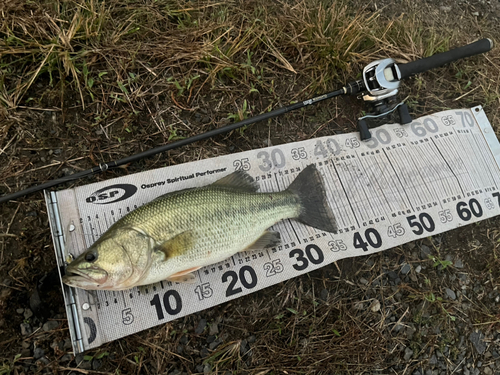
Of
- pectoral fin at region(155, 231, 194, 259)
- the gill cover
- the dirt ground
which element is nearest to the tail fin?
the dirt ground

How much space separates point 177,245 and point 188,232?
12 cm

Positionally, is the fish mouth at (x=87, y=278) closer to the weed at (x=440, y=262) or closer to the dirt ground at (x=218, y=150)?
the dirt ground at (x=218, y=150)

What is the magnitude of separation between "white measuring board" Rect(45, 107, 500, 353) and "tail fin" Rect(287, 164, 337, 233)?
142 mm

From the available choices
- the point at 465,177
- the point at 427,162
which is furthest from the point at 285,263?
the point at 465,177

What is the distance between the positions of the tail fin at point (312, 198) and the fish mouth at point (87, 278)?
1665 mm

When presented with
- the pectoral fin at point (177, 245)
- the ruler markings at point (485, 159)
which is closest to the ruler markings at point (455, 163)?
the ruler markings at point (485, 159)

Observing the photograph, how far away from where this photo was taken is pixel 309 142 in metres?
3.31

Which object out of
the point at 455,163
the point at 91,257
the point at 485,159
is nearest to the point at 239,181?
the point at 91,257

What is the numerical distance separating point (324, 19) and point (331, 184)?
1.89 m

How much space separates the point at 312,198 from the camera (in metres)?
2.93

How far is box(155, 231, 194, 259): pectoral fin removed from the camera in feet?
7.81

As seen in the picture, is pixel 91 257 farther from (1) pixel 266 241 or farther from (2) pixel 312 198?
(2) pixel 312 198

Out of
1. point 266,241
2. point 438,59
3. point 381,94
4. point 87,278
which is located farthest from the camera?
point 438,59

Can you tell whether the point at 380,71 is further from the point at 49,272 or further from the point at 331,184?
the point at 49,272
